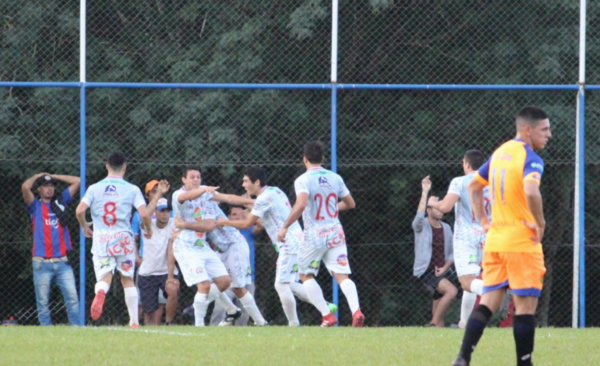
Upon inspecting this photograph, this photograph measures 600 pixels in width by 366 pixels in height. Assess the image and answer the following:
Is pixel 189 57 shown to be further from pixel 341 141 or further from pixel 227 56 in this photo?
pixel 341 141

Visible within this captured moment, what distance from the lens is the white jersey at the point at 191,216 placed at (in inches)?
470

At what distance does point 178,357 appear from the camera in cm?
779

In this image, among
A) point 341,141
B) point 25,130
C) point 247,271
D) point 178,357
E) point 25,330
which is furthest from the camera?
point 341,141

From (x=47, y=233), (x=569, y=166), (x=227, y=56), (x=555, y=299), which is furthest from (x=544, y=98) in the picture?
(x=47, y=233)

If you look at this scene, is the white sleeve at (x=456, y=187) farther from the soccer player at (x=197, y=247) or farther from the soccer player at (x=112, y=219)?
the soccer player at (x=112, y=219)

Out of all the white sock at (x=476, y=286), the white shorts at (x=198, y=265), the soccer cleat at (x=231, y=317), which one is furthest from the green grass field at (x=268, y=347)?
the soccer cleat at (x=231, y=317)

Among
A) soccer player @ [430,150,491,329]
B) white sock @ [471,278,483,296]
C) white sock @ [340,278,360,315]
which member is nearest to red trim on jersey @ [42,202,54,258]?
white sock @ [340,278,360,315]

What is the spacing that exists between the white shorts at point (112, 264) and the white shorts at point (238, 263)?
159 cm

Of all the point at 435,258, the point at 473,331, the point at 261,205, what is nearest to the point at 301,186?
the point at 261,205

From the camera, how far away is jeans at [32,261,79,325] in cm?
1262

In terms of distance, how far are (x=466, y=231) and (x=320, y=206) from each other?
1566 mm

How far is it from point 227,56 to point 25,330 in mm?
6271

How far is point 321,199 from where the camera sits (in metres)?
11.4

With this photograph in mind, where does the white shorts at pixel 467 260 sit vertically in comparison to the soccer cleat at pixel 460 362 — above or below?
above
